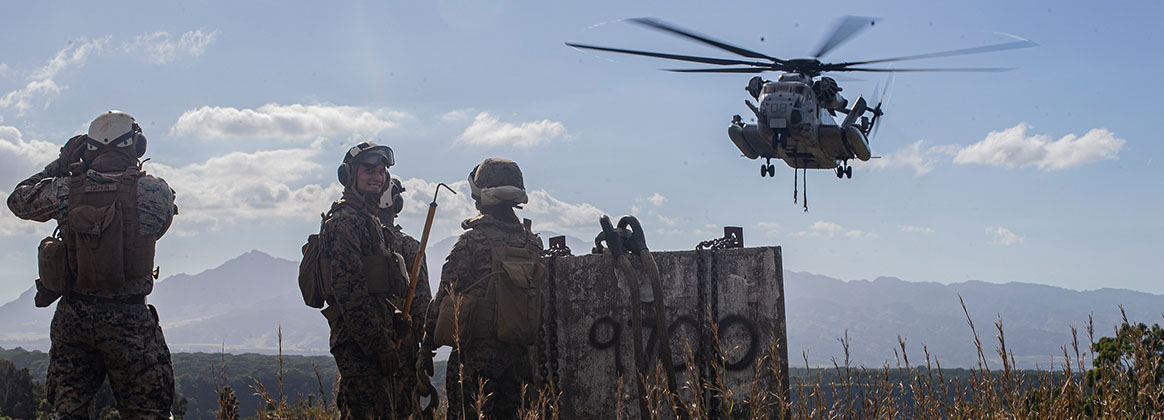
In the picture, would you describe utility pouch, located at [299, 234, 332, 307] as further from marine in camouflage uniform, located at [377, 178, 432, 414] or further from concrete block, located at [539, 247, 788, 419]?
concrete block, located at [539, 247, 788, 419]

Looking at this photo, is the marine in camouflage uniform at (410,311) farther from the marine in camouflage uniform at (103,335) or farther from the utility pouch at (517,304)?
the marine in camouflage uniform at (103,335)

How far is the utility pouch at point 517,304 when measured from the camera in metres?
5.62

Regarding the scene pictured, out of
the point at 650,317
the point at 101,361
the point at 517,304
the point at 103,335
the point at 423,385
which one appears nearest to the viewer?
the point at 103,335

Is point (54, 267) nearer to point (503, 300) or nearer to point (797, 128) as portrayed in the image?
point (503, 300)

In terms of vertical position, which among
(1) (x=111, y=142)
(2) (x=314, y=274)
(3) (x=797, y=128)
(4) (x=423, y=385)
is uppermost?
(3) (x=797, y=128)

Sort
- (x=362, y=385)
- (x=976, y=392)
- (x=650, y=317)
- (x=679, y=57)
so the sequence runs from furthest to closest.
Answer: (x=679, y=57) → (x=650, y=317) → (x=362, y=385) → (x=976, y=392)

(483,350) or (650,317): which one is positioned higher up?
(650,317)

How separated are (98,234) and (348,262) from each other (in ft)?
4.58

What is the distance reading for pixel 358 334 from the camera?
5.24 meters

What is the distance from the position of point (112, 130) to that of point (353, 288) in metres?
1.71

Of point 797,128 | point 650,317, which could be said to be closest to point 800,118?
point 797,128

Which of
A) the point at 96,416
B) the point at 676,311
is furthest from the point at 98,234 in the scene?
the point at 96,416

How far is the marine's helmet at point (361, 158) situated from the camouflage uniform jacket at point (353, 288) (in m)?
0.30

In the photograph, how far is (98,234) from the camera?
4812mm
